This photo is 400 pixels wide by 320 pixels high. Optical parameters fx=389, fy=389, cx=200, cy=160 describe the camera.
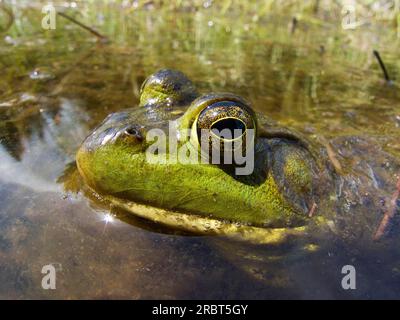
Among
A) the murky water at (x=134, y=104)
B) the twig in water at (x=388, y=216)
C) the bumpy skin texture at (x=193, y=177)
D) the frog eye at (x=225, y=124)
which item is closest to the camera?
the murky water at (x=134, y=104)

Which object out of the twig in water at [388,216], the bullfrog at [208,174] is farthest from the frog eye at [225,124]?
the twig in water at [388,216]

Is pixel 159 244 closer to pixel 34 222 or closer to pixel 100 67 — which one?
pixel 34 222

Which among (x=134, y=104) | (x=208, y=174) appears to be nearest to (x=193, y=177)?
(x=208, y=174)

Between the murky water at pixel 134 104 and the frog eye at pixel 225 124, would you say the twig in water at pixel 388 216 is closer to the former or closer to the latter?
the murky water at pixel 134 104

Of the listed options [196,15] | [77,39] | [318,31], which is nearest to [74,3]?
[196,15]

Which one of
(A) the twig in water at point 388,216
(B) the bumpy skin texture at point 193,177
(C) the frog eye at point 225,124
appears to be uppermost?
(C) the frog eye at point 225,124
